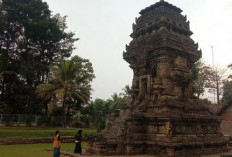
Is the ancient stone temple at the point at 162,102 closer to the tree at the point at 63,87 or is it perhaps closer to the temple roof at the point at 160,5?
the temple roof at the point at 160,5

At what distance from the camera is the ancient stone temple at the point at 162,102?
1264 cm

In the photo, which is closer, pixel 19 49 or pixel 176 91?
pixel 176 91

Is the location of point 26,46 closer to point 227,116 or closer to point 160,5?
point 160,5

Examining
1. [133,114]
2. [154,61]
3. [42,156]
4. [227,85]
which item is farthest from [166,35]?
[227,85]

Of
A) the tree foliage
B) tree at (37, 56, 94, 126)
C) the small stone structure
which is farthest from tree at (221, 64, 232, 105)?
tree at (37, 56, 94, 126)

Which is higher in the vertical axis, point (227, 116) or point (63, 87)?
point (63, 87)

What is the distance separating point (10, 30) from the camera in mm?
30281

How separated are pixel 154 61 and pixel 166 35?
1717mm

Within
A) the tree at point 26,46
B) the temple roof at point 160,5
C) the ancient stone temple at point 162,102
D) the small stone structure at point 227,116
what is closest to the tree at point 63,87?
the tree at point 26,46

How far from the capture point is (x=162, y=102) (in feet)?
44.4

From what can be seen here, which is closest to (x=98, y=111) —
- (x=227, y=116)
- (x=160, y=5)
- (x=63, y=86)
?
(x=63, y=86)

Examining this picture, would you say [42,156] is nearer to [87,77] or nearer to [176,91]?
[176,91]

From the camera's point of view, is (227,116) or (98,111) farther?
(98,111)

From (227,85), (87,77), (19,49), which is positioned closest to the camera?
(87,77)
